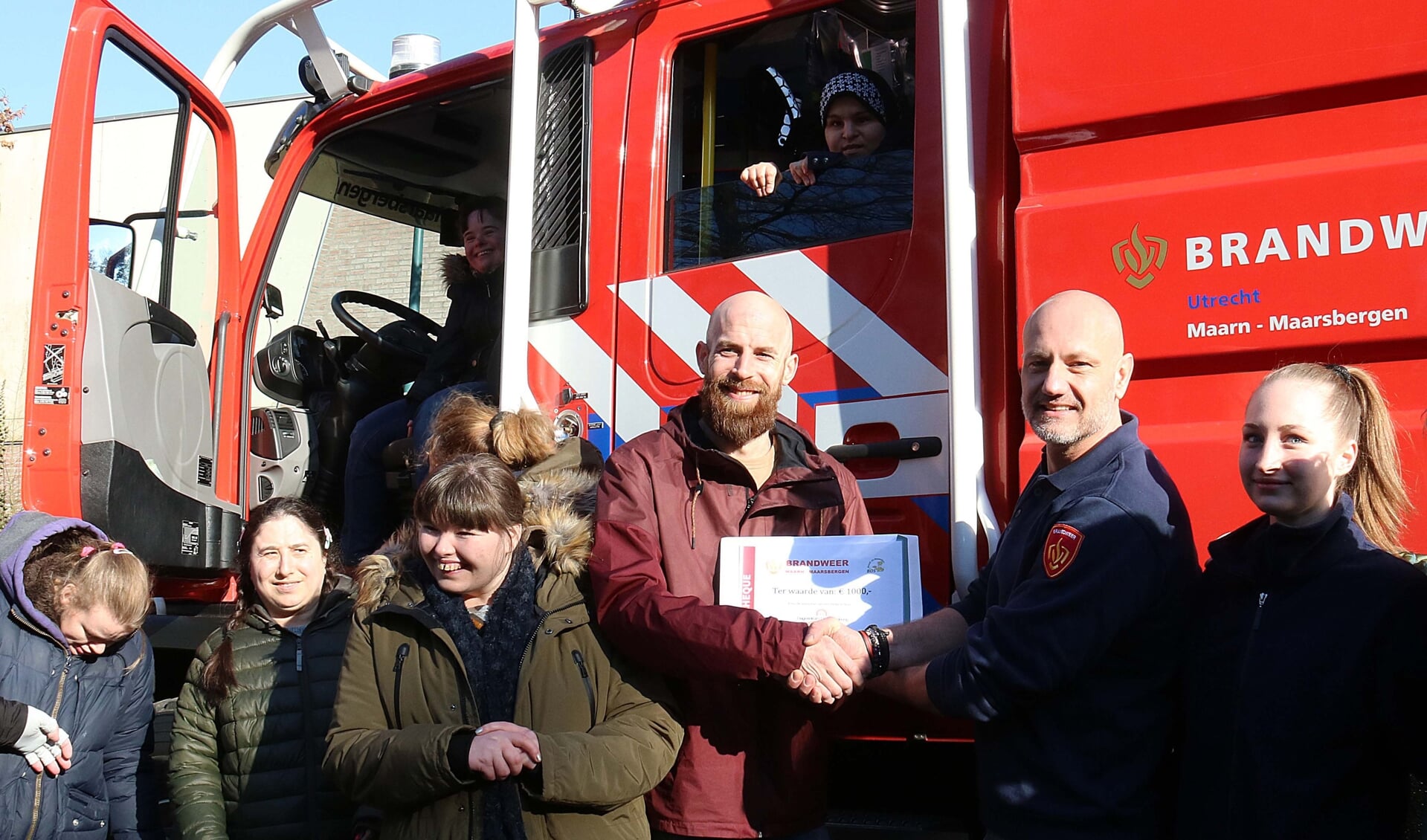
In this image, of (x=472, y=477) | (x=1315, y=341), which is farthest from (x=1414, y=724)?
(x=472, y=477)

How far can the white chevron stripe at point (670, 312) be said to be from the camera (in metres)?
3.29

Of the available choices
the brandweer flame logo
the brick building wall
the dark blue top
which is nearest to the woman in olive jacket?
the dark blue top

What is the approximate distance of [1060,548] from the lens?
83.4 inches

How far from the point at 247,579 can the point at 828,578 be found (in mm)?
1381

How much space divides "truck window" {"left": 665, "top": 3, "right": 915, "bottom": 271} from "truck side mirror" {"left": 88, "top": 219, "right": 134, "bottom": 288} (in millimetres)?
1759

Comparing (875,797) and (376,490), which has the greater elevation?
(376,490)

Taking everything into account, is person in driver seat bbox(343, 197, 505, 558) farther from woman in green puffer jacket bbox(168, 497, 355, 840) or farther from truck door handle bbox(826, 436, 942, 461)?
truck door handle bbox(826, 436, 942, 461)

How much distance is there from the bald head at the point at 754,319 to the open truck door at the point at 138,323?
193 cm

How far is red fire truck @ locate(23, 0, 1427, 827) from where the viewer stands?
2.52 meters

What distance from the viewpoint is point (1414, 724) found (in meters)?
1.84

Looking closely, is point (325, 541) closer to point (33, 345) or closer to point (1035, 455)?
point (33, 345)

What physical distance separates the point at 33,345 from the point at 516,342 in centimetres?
137

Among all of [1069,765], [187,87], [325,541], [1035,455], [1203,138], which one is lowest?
[1069,765]

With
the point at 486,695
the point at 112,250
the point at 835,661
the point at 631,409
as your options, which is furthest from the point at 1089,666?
the point at 112,250
